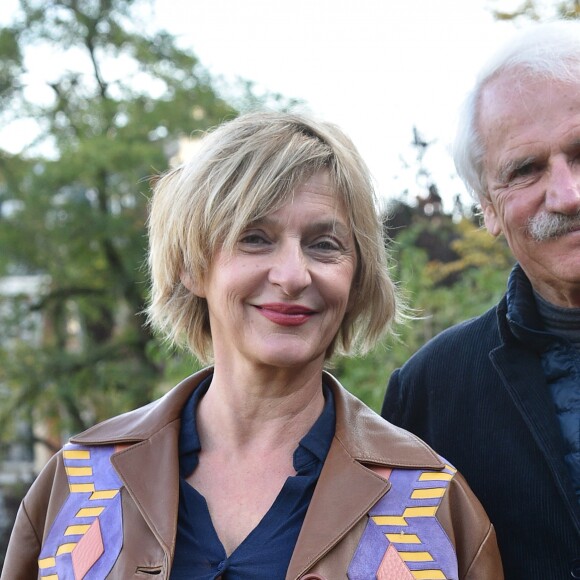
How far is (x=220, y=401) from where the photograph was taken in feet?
8.46

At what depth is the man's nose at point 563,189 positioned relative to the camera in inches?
94.9

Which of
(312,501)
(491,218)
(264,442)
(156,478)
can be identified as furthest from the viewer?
(491,218)

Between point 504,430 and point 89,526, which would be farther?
point 504,430

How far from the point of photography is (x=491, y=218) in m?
2.77

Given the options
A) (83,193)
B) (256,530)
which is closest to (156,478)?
(256,530)

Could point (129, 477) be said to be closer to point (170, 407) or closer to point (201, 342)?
point (170, 407)

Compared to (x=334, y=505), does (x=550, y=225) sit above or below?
above

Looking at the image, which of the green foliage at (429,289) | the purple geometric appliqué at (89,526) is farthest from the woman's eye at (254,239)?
the green foliage at (429,289)

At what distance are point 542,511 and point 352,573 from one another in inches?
24.7

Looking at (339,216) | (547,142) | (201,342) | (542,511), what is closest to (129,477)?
(201,342)

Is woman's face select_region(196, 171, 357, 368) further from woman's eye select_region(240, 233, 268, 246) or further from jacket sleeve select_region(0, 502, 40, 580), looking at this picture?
jacket sleeve select_region(0, 502, 40, 580)

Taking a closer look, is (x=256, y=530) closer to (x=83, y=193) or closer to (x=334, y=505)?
(x=334, y=505)

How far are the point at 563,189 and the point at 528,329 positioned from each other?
44 centimetres

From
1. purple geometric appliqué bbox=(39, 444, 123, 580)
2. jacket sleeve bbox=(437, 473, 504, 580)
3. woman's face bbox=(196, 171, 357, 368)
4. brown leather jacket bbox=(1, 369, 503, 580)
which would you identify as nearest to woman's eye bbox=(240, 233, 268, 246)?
woman's face bbox=(196, 171, 357, 368)
